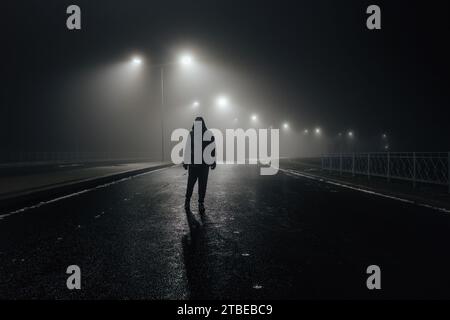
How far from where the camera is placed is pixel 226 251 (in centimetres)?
563

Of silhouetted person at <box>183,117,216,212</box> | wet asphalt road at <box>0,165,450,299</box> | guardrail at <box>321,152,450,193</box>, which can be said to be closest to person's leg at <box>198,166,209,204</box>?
silhouetted person at <box>183,117,216,212</box>

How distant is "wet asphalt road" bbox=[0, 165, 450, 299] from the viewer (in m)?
4.12

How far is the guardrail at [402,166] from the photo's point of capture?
12.7m

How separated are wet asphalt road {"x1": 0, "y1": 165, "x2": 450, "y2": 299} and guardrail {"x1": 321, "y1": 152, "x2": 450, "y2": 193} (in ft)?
13.8

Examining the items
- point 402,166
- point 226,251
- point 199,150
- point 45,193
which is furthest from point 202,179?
point 402,166

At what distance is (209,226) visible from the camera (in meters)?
7.45

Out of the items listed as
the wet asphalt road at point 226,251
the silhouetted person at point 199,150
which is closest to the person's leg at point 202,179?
the silhouetted person at point 199,150

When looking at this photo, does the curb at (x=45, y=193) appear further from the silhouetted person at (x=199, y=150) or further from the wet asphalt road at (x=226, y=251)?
the silhouetted person at (x=199, y=150)

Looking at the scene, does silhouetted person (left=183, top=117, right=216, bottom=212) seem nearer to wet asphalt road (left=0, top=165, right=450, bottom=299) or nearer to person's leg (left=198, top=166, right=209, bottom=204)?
person's leg (left=198, top=166, right=209, bottom=204)

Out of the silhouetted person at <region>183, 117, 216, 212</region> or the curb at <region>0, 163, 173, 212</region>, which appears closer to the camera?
the silhouetted person at <region>183, 117, 216, 212</region>

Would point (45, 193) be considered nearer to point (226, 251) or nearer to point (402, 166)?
point (226, 251)

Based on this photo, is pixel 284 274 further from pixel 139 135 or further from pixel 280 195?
pixel 139 135
